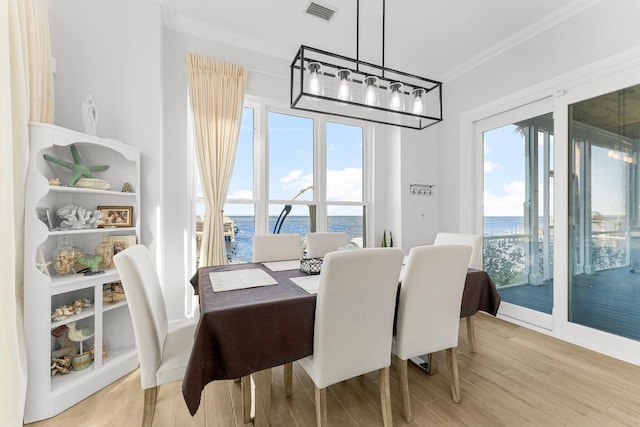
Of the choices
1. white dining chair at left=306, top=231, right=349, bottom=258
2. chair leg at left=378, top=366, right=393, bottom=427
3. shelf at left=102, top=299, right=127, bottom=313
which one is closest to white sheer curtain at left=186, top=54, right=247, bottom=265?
shelf at left=102, top=299, right=127, bottom=313

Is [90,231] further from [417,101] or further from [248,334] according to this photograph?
[417,101]

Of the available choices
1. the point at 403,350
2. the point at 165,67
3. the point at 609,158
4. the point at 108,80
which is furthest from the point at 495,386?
the point at 165,67

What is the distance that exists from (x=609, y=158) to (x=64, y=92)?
14.4ft

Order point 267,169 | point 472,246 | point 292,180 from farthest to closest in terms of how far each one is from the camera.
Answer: point 292,180 < point 267,169 < point 472,246

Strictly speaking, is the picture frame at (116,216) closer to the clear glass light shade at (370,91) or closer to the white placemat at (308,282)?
the white placemat at (308,282)

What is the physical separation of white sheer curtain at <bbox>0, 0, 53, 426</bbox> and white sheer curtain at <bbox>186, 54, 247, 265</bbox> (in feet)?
3.82

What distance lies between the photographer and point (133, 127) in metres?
2.27

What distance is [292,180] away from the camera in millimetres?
3416

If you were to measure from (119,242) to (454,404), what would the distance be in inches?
101

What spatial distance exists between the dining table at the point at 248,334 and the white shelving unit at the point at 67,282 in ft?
3.19

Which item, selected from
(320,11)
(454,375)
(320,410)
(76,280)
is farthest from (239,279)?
(320,11)

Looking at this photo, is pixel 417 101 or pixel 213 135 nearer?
pixel 417 101

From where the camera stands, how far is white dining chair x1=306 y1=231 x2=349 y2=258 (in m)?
2.65

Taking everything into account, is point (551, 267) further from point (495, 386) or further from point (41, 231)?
point (41, 231)
